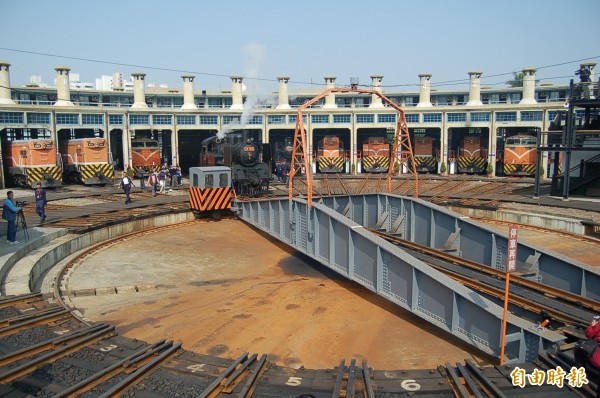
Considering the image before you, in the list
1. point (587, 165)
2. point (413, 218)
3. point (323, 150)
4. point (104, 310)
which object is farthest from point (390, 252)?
point (323, 150)

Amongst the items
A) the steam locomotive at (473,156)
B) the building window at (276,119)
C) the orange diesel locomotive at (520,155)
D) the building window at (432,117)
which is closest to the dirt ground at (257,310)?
the building window at (276,119)

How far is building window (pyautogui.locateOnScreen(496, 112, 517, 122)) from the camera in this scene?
128 ft

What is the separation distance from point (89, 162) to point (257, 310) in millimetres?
26160

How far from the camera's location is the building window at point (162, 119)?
132ft

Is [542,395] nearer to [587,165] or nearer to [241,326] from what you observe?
[241,326]

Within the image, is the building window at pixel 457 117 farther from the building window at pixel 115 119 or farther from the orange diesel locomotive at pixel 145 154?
the building window at pixel 115 119

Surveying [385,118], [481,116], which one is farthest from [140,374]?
[481,116]

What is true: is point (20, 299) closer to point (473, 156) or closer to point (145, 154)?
point (145, 154)

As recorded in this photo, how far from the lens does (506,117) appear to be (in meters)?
39.3

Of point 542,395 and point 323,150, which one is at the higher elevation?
point 323,150

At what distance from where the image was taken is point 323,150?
42.3 metres

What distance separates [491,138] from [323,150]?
13977 mm

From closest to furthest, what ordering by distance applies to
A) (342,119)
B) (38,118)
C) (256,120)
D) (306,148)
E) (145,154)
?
(306,148), (38,118), (145,154), (256,120), (342,119)

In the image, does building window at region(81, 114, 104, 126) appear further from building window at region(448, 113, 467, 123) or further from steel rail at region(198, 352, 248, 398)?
steel rail at region(198, 352, 248, 398)
